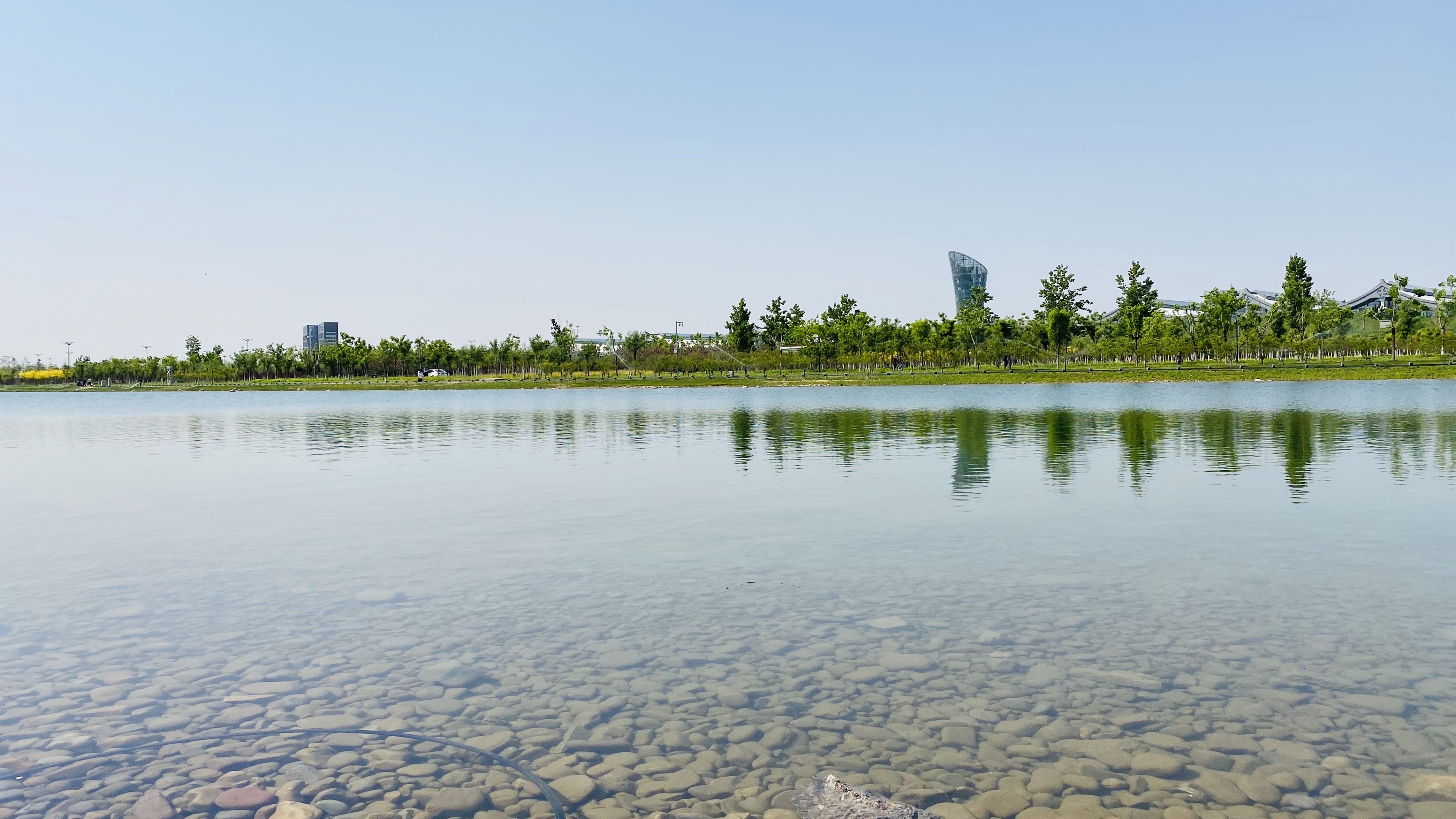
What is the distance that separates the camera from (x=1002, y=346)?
134 meters

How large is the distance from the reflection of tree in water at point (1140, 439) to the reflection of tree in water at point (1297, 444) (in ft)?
9.77

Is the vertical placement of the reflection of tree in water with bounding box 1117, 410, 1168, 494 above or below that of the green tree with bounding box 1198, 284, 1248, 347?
below

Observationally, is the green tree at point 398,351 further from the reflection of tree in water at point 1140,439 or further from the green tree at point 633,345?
the reflection of tree in water at point 1140,439


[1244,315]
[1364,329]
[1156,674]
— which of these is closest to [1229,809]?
[1156,674]

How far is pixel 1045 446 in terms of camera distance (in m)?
30.8

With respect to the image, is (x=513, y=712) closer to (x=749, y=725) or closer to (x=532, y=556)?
(x=749, y=725)

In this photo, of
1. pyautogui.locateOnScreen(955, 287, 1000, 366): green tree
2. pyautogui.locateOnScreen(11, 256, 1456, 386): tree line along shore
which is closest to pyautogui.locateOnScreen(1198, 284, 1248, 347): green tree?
pyautogui.locateOnScreen(11, 256, 1456, 386): tree line along shore

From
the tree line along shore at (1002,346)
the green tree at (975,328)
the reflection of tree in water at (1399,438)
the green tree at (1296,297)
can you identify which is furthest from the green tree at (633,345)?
the reflection of tree in water at (1399,438)

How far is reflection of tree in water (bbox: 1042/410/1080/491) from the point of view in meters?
22.8

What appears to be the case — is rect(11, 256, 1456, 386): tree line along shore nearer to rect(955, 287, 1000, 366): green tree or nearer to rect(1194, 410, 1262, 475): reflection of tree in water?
rect(955, 287, 1000, 366): green tree

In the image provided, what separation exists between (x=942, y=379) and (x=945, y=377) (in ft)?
8.76

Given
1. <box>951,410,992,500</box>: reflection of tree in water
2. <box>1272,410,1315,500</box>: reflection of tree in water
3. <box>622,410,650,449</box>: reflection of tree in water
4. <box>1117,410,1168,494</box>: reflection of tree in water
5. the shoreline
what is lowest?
<box>1272,410,1315,500</box>: reflection of tree in water

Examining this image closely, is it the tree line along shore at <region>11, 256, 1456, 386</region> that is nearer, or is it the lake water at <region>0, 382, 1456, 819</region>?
the lake water at <region>0, 382, 1456, 819</region>

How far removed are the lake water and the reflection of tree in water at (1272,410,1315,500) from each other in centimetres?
30
